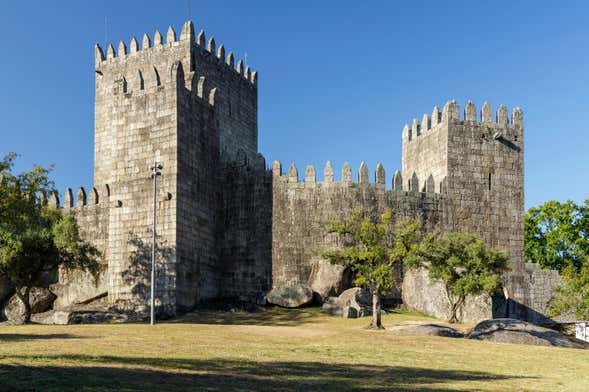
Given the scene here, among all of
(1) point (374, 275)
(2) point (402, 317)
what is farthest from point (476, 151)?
(1) point (374, 275)

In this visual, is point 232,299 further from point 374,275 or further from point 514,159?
point 514,159

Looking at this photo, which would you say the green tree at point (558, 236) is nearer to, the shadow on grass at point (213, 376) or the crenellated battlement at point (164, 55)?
the crenellated battlement at point (164, 55)

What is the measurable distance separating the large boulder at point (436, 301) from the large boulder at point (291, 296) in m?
5.26

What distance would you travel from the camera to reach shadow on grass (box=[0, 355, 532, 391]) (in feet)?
46.1

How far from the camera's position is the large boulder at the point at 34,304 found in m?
39.1

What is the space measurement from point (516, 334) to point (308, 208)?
46.5ft

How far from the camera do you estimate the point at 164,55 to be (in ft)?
155

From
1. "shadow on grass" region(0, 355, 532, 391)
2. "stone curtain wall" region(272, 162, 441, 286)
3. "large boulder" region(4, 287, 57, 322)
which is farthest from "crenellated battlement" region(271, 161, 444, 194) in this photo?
"shadow on grass" region(0, 355, 532, 391)

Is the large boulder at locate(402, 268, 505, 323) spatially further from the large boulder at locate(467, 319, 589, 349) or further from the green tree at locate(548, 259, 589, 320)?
the large boulder at locate(467, 319, 589, 349)

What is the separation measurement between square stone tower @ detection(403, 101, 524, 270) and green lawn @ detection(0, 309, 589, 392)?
51.0 ft

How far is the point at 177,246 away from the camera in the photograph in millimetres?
35062

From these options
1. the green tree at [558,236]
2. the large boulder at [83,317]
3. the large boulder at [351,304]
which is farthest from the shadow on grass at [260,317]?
the green tree at [558,236]

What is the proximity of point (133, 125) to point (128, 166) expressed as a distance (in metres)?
1.99

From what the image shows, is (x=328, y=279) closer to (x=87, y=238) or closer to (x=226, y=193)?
(x=226, y=193)
